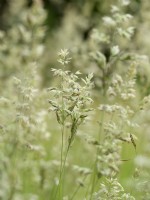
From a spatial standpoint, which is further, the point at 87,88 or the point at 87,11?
the point at 87,11

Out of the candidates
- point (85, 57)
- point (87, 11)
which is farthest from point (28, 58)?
point (87, 11)

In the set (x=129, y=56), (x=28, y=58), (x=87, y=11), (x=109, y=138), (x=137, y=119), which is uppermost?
(x=87, y=11)

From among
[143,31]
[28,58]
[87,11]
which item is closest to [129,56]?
[28,58]

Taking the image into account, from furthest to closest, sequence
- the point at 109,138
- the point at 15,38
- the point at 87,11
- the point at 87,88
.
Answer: the point at 87,11 < the point at 15,38 < the point at 109,138 < the point at 87,88

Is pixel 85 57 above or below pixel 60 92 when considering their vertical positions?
above

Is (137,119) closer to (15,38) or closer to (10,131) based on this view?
(10,131)

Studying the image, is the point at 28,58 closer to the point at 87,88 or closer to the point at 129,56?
the point at 129,56

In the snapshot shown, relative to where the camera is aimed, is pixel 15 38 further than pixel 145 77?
Yes

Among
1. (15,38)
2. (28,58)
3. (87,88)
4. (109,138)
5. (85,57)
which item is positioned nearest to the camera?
(87,88)

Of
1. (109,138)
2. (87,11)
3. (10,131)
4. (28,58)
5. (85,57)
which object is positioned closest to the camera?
(109,138)
